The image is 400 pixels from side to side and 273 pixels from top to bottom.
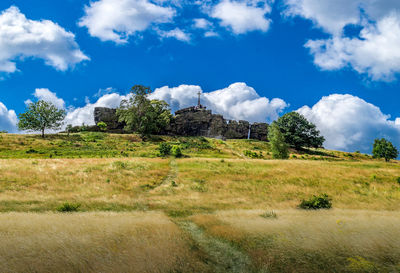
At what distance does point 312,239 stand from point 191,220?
25.7ft

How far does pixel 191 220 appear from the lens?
53.1 feet

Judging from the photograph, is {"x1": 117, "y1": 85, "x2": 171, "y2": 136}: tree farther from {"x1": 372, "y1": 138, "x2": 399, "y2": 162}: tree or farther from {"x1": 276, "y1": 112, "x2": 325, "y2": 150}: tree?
{"x1": 372, "y1": 138, "x2": 399, "y2": 162}: tree

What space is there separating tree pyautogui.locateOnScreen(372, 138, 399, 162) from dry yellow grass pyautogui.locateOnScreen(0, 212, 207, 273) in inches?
3353

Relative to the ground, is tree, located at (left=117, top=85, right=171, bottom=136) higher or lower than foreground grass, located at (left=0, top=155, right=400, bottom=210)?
higher

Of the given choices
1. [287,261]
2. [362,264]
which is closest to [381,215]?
[362,264]

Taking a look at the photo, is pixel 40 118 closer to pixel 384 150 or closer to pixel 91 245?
pixel 91 245

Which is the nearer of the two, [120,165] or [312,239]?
[312,239]

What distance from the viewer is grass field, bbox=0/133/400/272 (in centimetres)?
962

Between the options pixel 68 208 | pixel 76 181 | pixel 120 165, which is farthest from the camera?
pixel 120 165

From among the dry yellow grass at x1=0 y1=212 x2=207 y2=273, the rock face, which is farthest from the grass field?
the rock face

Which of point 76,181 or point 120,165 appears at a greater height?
point 120,165

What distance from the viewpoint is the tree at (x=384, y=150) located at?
237 feet

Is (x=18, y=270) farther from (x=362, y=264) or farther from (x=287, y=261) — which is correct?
(x=362, y=264)

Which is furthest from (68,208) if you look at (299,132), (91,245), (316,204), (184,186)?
(299,132)
